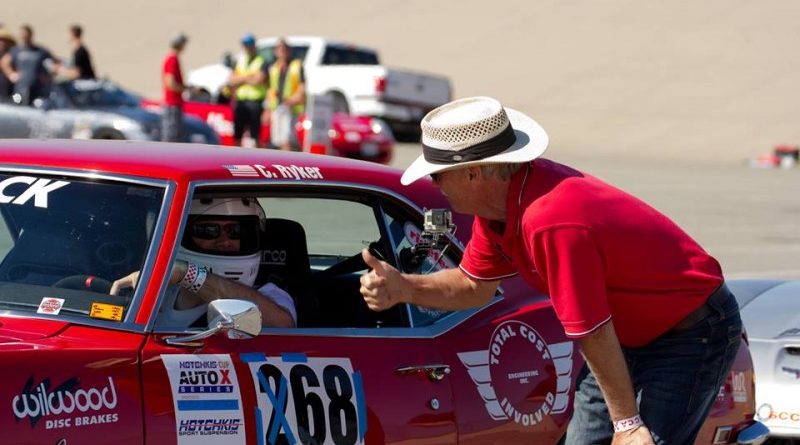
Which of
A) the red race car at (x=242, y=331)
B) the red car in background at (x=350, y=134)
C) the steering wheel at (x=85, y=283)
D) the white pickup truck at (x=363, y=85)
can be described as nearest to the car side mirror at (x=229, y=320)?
the red race car at (x=242, y=331)

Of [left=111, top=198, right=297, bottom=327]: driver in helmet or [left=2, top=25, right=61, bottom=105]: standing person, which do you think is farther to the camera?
[left=2, top=25, right=61, bottom=105]: standing person

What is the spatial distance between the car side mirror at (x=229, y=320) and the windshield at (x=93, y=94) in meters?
13.7

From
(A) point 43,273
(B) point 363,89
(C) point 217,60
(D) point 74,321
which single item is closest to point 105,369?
(D) point 74,321

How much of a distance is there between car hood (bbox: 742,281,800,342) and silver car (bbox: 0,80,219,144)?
10.8 meters

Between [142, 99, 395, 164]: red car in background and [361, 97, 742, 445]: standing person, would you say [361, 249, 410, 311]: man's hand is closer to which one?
[361, 97, 742, 445]: standing person

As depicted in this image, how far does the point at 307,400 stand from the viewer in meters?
4.14

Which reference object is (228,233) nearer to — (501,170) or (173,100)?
(501,170)

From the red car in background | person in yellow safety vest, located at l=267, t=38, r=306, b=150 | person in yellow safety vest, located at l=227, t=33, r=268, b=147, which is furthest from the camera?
the red car in background

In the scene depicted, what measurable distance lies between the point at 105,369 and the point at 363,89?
2358cm

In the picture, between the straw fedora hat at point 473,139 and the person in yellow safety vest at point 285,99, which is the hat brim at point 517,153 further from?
the person in yellow safety vest at point 285,99

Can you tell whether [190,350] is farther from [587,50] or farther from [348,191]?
[587,50]

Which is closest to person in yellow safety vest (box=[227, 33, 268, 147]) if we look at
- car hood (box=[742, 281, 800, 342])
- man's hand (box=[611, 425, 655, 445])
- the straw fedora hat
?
car hood (box=[742, 281, 800, 342])

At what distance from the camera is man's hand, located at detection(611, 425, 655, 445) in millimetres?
3605

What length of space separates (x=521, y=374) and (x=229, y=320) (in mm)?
1135
